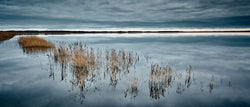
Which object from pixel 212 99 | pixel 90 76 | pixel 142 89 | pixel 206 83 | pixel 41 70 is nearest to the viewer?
pixel 212 99

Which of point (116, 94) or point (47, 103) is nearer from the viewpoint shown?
point (47, 103)

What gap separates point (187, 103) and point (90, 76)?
4.98 m

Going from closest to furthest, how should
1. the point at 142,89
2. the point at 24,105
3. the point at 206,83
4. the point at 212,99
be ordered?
the point at 24,105 → the point at 212,99 → the point at 142,89 → the point at 206,83

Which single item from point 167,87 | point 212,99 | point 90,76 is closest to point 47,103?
point 90,76

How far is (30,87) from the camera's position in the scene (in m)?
7.36

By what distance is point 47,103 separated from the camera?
577 cm

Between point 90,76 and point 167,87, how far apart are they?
401 cm

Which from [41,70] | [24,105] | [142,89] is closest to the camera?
[24,105]

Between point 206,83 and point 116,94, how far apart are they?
15.3ft

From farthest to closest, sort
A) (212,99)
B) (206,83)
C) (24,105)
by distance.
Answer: (206,83), (212,99), (24,105)

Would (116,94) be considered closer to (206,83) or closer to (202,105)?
(202,105)

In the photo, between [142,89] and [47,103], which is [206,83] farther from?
[47,103]

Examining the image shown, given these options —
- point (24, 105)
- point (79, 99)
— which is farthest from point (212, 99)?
point (24, 105)

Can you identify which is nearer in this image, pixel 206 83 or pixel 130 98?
pixel 130 98
